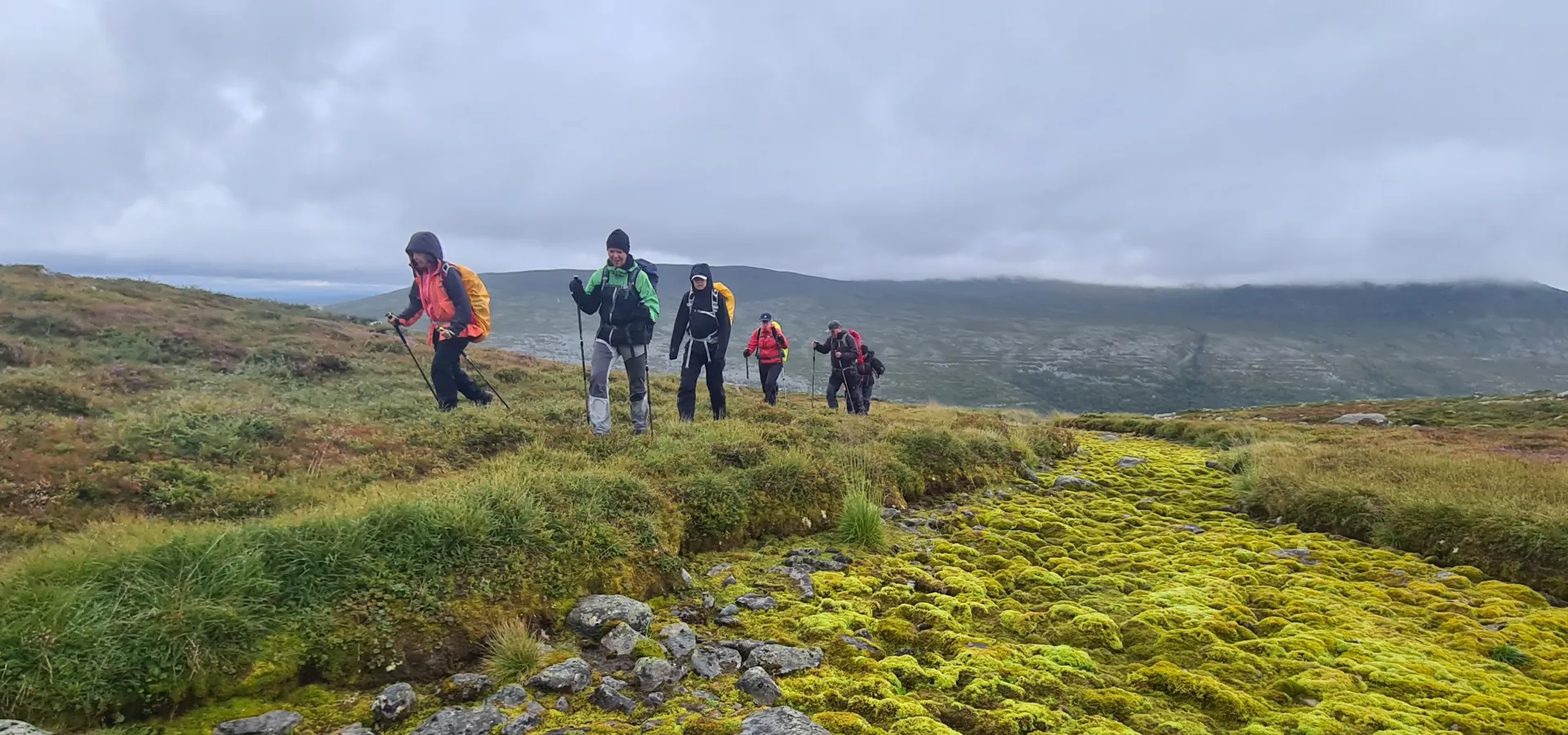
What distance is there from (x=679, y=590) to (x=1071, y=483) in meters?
8.48

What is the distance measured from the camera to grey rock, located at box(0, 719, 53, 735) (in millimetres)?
3159

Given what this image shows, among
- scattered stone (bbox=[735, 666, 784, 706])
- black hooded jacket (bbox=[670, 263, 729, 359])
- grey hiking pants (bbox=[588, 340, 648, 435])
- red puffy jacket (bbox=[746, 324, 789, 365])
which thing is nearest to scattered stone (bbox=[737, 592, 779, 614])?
scattered stone (bbox=[735, 666, 784, 706])

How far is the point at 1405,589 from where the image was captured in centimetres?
695

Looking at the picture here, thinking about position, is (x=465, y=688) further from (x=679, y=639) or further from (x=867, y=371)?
(x=867, y=371)

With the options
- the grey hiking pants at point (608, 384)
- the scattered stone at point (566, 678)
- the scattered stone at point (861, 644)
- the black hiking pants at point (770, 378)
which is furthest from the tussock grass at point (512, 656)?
the black hiking pants at point (770, 378)

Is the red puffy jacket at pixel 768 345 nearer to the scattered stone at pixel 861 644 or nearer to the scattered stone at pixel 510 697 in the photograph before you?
the scattered stone at pixel 861 644

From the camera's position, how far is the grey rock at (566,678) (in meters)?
4.31

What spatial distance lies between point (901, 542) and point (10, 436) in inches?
421

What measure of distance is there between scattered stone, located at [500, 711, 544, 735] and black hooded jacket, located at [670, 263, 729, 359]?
9.68 metres

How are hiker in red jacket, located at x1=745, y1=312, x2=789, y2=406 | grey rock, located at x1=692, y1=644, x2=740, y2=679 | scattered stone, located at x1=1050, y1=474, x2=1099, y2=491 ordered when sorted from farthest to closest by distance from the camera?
1. hiker in red jacket, located at x1=745, y1=312, x2=789, y2=406
2. scattered stone, located at x1=1050, y1=474, x2=1099, y2=491
3. grey rock, located at x1=692, y1=644, x2=740, y2=679

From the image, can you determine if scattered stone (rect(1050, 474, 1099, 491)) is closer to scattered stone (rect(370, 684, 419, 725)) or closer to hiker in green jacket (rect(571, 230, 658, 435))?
hiker in green jacket (rect(571, 230, 658, 435))

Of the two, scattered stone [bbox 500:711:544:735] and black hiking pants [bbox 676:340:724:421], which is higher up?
black hiking pants [bbox 676:340:724:421]

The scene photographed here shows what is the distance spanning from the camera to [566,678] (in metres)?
4.35

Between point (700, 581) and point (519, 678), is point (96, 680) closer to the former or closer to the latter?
point (519, 678)
